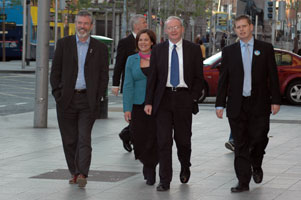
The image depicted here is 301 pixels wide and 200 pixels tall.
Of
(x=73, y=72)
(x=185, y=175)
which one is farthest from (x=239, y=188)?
(x=73, y=72)

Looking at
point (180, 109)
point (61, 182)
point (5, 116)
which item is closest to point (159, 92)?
A: point (180, 109)

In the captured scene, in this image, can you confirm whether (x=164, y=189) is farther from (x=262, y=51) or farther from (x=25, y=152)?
(x=25, y=152)

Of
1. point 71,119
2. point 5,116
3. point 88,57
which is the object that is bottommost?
point 5,116

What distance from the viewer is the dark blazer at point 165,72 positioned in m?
8.77

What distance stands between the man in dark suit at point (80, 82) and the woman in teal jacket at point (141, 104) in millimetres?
470

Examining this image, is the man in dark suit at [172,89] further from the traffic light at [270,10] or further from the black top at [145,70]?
the traffic light at [270,10]

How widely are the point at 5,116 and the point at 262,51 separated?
1056 cm

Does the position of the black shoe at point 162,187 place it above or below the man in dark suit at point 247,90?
below

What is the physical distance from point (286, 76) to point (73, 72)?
1505 cm

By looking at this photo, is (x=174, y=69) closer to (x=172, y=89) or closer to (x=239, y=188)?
(x=172, y=89)

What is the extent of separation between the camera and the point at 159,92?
8.74 m

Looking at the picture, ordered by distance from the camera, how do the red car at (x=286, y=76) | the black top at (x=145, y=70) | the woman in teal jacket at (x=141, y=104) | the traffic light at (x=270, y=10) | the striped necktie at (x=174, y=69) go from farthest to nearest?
the traffic light at (x=270, y=10), the red car at (x=286, y=76), the black top at (x=145, y=70), the woman in teal jacket at (x=141, y=104), the striped necktie at (x=174, y=69)

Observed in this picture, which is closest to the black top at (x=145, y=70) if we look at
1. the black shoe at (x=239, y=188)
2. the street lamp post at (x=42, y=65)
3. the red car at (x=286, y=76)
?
the black shoe at (x=239, y=188)

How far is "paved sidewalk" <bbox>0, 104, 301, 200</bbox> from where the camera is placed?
27.5 ft
